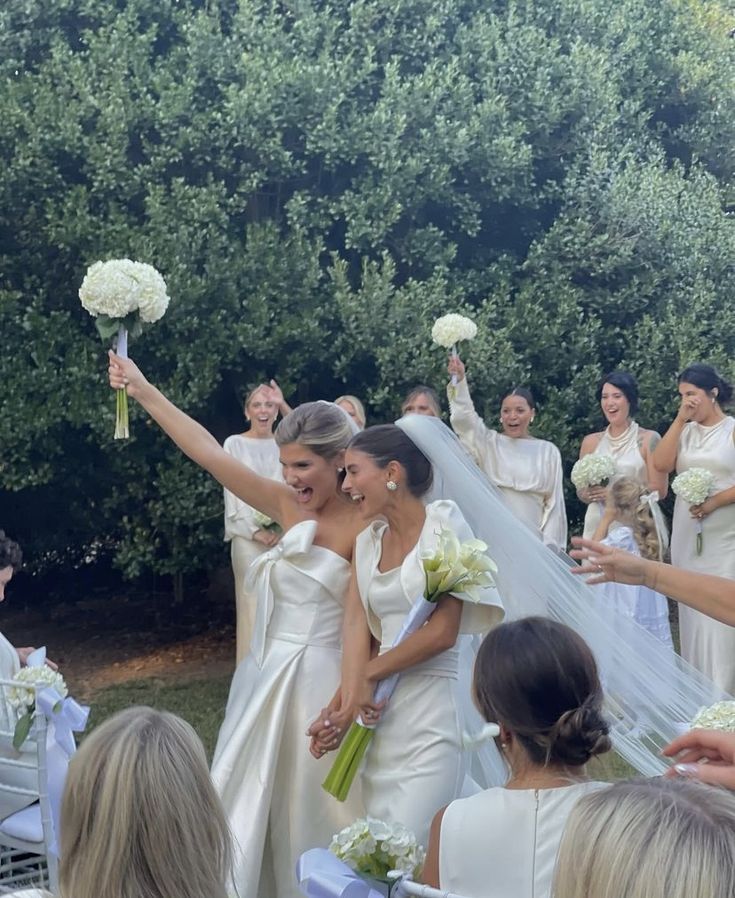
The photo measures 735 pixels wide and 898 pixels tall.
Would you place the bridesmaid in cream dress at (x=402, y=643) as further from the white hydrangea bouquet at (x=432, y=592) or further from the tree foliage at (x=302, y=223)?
the tree foliage at (x=302, y=223)

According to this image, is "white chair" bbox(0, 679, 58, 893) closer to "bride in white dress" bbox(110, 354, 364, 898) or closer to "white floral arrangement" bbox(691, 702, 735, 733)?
"bride in white dress" bbox(110, 354, 364, 898)

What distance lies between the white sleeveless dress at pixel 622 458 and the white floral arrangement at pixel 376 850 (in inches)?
212

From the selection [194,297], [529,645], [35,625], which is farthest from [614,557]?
[35,625]

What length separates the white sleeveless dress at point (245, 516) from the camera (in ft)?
25.9

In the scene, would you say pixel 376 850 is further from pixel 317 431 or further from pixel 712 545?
pixel 712 545

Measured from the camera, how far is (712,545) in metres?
7.37

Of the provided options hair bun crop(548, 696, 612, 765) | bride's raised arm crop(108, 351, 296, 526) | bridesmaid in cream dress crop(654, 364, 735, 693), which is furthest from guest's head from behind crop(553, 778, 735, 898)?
bridesmaid in cream dress crop(654, 364, 735, 693)

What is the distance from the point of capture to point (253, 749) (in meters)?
4.17

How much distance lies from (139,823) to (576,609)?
2.34 metres

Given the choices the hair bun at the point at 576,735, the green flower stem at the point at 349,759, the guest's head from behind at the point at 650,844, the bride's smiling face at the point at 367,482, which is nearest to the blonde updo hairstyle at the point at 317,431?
the bride's smiling face at the point at 367,482

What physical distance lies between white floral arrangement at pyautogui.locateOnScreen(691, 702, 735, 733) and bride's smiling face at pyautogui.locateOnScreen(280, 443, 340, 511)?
73.7 inches

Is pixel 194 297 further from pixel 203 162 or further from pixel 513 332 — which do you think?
pixel 513 332

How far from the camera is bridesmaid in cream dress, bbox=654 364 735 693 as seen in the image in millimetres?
7215

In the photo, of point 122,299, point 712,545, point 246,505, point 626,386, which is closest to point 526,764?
point 122,299
